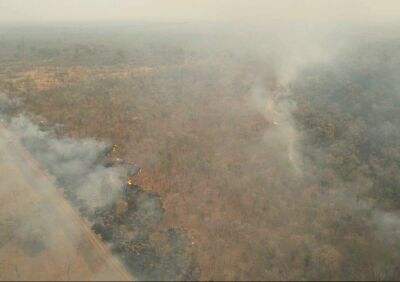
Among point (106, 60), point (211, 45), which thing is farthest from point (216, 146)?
point (211, 45)

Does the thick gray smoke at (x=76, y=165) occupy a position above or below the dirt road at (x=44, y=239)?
above

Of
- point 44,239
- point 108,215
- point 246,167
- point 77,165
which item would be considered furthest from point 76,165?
point 246,167

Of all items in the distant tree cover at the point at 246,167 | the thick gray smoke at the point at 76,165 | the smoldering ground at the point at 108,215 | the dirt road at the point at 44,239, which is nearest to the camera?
the dirt road at the point at 44,239

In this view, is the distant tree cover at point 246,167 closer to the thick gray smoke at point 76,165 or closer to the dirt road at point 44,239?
the dirt road at point 44,239

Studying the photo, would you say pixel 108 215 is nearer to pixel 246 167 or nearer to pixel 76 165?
pixel 76 165

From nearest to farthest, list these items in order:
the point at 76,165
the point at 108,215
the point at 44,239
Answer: the point at 44,239 < the point at 108,215 < the point at 76,165

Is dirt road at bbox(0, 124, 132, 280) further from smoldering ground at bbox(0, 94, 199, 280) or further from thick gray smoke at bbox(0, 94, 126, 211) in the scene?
thick gray smoke at bbox(0, 94, 126, 211)

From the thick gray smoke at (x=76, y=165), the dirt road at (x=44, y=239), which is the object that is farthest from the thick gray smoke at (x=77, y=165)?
the dirt road at (x=44, y=239)

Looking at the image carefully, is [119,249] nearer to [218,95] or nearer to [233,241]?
[233,241]
